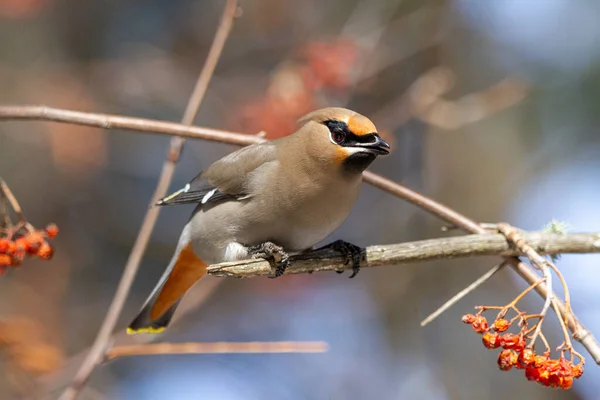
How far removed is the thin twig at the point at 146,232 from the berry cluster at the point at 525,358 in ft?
4.71

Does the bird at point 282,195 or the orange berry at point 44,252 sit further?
the bird at point 282,195

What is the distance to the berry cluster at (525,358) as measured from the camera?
2217 millimetres

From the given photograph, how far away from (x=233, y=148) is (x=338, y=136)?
10.2ft

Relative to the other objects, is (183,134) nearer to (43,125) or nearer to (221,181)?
(221,181)

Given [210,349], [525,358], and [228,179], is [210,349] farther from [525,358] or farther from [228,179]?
[525,358]

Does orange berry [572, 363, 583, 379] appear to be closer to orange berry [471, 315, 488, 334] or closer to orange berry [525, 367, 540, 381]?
orange berry [525, 367, 540, 381]

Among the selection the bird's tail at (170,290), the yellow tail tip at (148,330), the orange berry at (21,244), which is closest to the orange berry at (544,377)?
the bird's tail at (170,290)

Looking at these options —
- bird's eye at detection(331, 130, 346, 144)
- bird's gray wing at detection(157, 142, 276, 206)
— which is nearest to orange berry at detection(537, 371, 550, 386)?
bird's eye at detection(331, 130, 346, 144)

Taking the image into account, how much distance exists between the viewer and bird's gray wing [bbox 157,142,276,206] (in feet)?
10.8

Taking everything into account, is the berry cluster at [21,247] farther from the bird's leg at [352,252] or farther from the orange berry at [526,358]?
the orange berry at [526,358]

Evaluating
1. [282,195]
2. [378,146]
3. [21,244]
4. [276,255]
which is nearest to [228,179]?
[282,195]

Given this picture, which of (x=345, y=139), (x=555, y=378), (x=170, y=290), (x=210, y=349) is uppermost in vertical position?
(x=345, y=139)

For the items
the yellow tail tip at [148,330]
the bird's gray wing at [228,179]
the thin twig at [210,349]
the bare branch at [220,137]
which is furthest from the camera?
the yellow tail tip at [148,330]

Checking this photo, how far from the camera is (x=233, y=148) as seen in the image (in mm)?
5984
